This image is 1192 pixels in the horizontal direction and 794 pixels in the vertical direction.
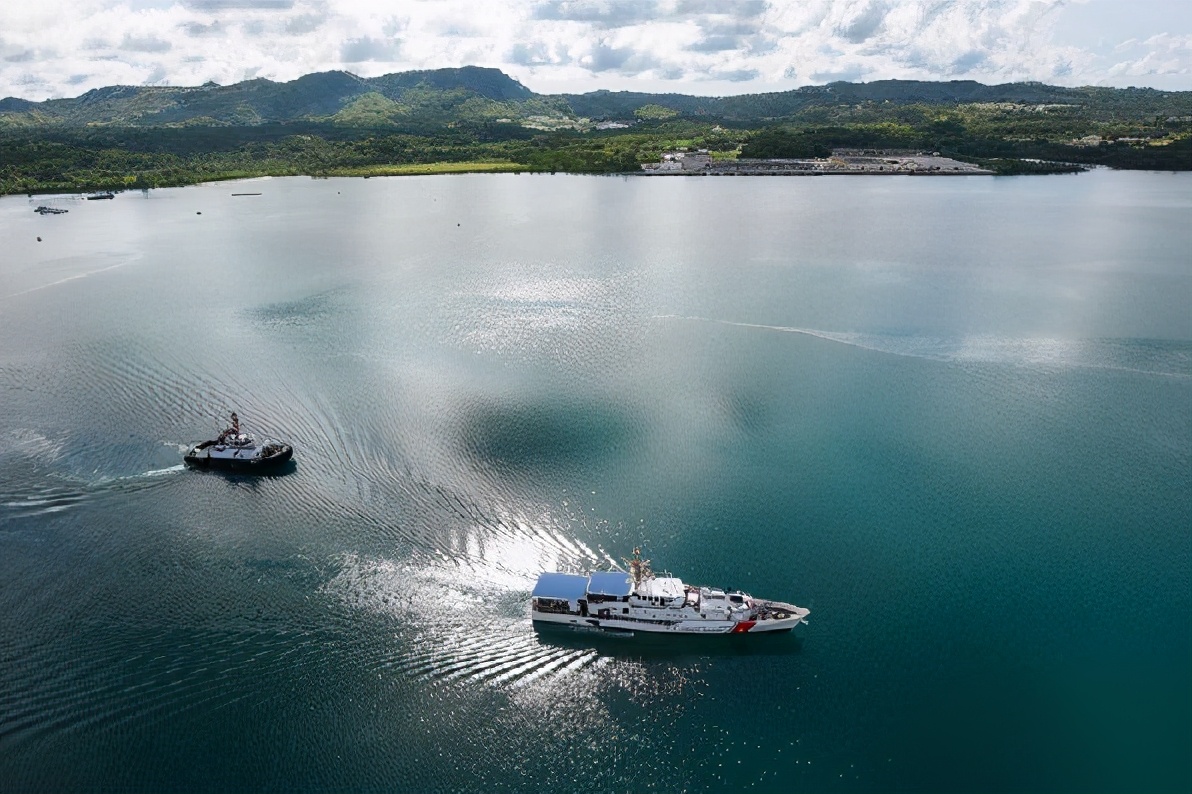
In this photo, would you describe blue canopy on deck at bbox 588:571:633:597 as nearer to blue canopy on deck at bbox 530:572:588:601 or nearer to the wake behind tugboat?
the wake behind tugboat

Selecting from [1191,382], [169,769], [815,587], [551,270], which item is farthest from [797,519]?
[551,270]

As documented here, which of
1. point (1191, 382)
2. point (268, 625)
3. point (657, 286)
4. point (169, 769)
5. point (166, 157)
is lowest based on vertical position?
point (169, 769)

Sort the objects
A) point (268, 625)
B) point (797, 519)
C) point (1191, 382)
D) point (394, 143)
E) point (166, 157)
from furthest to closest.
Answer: point (394, 143), point (166, 157), point (1191, 382), point (797, 519), point (268, 625)

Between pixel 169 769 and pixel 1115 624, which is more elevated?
pixel 1115 624

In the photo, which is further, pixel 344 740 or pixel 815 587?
pixel 815 587

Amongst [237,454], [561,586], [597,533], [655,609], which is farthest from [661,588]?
[237,454]

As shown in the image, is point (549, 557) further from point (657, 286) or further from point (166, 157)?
point (166, 157)

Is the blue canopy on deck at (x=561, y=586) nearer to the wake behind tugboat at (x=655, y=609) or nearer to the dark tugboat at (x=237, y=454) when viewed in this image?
the wake behind tugboat at (x=655, y=609)

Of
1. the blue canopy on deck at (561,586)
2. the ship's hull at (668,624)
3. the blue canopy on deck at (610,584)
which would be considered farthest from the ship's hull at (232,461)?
the blue canopy on deck at (610,584)
